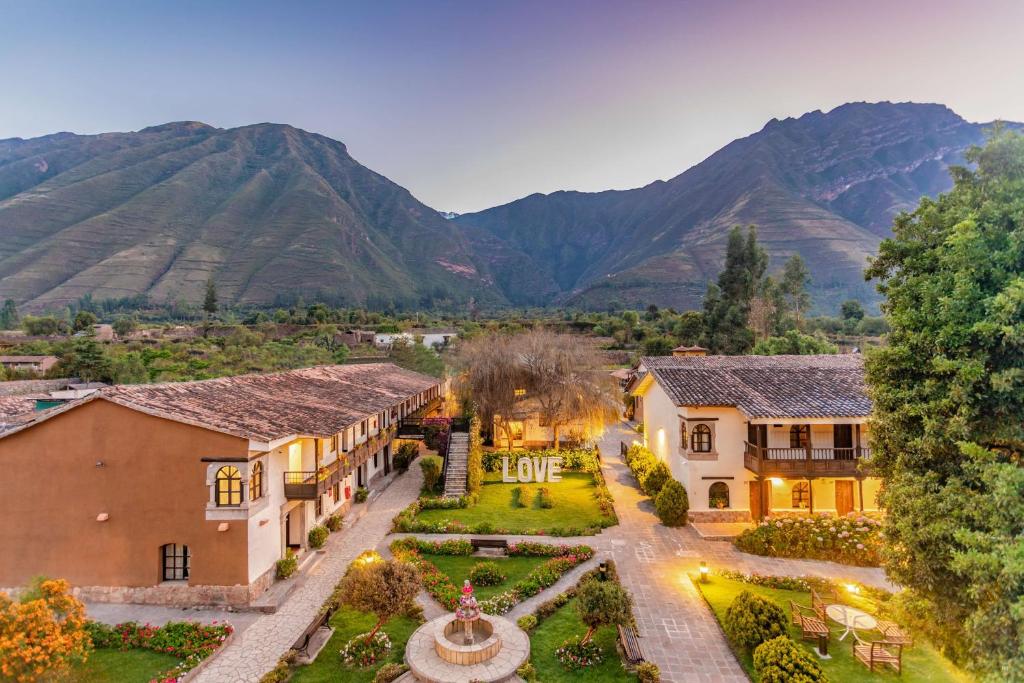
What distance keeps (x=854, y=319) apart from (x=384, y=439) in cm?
8157

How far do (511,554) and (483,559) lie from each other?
1121 millimetres

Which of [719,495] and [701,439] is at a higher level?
[701,439]

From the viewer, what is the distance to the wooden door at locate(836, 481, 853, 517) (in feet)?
71.9

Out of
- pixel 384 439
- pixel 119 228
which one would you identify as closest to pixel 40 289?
pixel 119 228

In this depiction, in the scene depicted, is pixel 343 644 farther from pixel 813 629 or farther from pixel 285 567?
pixel 813 629

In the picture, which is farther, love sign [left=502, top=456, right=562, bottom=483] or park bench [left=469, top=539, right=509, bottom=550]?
love sign [left=502, top=456, right=562, bottom=483]

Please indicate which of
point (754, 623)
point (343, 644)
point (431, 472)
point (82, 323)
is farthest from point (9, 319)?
point (754, 623)

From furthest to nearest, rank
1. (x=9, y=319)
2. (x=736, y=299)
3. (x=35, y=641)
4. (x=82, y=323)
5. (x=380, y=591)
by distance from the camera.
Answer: (x=9, y=319) → (x=82, y=323) → (x=736, y=299) → (x=380, y=591) → (x=35, y=641)

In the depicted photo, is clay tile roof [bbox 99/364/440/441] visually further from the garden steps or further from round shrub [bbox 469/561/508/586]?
round shrub [bbox 469/561/508/586]

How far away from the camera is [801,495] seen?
72.8 feet

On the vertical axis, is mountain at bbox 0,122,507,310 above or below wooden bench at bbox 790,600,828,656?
above

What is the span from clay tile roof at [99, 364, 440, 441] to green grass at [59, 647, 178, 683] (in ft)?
19.0

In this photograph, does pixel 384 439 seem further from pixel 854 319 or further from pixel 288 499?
pixel 854 319

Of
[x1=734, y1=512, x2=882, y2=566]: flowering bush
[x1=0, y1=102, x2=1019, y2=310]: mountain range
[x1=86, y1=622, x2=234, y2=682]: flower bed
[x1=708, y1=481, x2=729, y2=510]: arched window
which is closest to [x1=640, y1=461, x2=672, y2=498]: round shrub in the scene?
[x1=708, y1=481, x2=729, y2=510]: arched window
